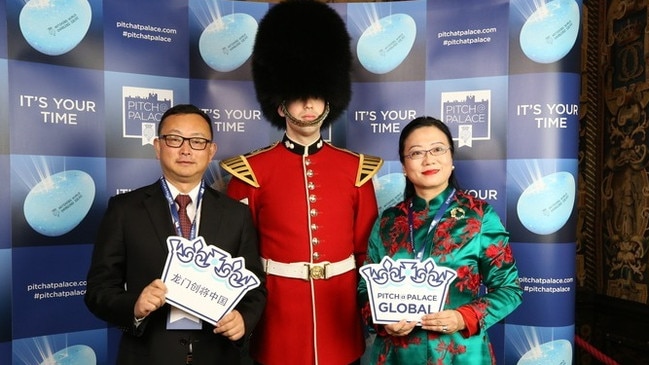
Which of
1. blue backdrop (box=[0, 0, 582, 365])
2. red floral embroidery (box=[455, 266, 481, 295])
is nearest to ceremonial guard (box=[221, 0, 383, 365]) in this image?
red floral embroidery (box=[455, 266, 481, 295])

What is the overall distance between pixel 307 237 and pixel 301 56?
0.77m

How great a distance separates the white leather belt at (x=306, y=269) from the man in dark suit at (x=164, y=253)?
208mm

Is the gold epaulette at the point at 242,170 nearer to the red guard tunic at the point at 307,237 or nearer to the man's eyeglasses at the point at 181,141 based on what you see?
the red guard tunic at the point at 307,237

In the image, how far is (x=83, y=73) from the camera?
258 centimetres

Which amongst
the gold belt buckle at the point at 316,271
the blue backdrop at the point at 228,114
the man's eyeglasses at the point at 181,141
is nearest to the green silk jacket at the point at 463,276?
the gold belt buckle at the point at 316,271

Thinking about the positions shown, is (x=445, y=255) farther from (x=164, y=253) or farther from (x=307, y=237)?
(x=164, y=253)

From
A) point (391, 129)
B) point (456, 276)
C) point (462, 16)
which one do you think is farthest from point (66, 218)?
point (462, 16)

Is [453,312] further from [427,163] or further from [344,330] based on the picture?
[344,330]

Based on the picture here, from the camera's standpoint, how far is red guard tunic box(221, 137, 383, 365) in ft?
6.54

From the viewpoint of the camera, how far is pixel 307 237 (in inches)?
78.8

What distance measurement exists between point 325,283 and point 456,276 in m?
0.62

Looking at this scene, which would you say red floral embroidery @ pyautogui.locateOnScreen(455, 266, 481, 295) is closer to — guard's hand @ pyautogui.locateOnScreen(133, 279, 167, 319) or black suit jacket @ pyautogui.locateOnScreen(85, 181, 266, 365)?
black suit jacket @ pyautogui.locateOnScreen(85, 181, 266, 365)

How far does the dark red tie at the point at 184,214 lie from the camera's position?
1.69m

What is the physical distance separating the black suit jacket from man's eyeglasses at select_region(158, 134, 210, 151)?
6.2 inches
